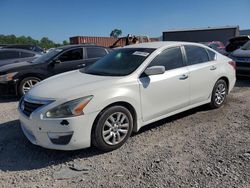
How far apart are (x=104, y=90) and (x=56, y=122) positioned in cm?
80

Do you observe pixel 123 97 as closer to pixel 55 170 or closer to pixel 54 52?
pixel 55 170

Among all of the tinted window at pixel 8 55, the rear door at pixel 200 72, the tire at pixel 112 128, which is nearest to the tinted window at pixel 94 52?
the tinted window at pixel 8 55

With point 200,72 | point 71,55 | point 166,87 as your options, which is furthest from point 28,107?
point 71,55

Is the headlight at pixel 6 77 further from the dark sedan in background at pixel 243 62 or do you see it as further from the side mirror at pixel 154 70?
the dark sedan in background at pixel 243 62

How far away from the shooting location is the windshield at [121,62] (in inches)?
178

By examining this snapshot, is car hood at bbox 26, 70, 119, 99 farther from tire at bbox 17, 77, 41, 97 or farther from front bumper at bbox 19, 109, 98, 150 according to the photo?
tire at bbox 17, 77, 41, 97

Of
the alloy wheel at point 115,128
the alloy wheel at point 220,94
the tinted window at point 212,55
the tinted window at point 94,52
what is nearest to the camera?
the alloy wheel at point 115,128

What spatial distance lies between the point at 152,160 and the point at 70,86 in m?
1.59

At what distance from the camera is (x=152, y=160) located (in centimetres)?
373

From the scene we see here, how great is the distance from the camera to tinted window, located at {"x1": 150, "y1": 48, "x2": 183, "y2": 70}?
467 centimetres

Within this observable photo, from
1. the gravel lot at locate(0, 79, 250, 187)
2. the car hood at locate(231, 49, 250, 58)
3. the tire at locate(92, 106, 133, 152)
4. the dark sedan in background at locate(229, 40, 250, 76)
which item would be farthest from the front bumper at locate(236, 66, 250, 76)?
the tire at locate(92, 106, 133, 152)

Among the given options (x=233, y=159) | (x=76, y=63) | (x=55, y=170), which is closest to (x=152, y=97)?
(x=233, y=159)

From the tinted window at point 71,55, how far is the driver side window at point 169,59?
3.98 metres

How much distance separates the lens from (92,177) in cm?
340
